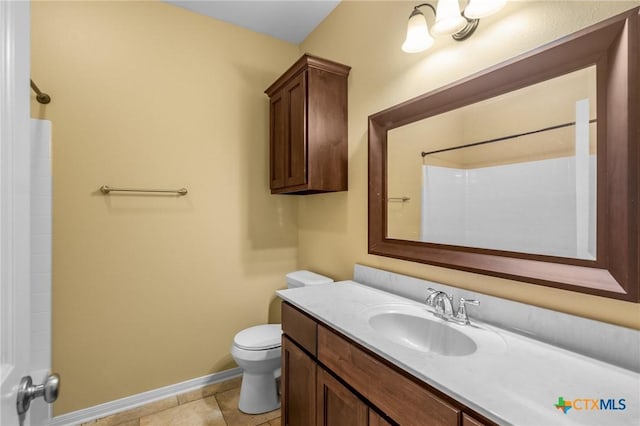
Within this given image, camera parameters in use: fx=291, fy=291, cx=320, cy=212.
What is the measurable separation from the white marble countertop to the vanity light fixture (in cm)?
117

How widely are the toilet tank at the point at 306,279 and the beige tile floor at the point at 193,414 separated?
0.81 m

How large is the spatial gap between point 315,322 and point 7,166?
1079 mm

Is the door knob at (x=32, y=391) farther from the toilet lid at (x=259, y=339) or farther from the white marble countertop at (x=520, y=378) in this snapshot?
the toilet lid at (x=259, y=339)

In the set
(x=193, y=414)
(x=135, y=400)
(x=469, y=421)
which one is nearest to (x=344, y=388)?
(x=469, y=421)

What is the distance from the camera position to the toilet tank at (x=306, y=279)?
6.52ft

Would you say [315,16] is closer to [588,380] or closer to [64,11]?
[64,11]

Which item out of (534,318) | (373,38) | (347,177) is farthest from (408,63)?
(534,318)

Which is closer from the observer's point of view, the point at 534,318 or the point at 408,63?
the point at 534,318

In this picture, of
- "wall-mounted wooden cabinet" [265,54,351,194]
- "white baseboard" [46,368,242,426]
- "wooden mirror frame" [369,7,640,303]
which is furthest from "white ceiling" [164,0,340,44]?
"white baseboard" [46,368,242,426]

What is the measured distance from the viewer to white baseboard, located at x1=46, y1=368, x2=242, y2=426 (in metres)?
1.75

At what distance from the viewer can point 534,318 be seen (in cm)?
100

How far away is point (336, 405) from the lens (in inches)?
44.6

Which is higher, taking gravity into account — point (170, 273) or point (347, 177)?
point (347, 177)

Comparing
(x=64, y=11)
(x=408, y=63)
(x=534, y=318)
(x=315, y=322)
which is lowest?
(x=315, y=322)
